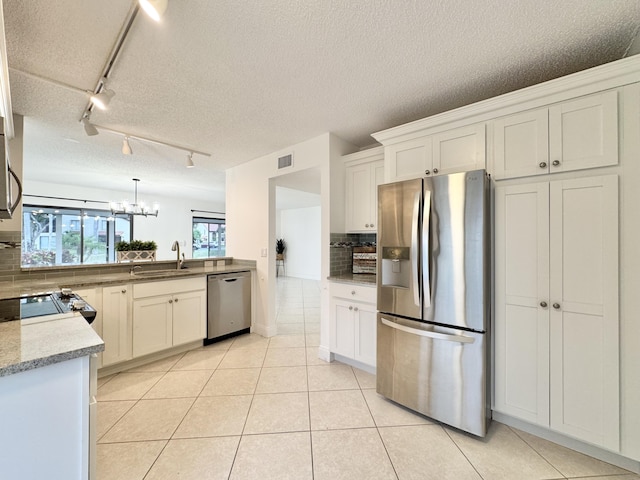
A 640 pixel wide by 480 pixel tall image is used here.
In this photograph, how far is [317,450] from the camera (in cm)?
159

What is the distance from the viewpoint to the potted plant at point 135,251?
302 centimetres

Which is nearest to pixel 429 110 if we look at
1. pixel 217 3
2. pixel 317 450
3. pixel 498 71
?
pixel 498 71

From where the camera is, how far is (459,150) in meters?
1.98

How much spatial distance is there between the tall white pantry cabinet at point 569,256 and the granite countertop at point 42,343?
2.27 meters

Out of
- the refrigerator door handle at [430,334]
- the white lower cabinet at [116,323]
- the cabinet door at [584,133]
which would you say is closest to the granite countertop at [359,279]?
the refrigerator door handle at [430,334]

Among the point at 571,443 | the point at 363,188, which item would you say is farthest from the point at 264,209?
the point at 571,443

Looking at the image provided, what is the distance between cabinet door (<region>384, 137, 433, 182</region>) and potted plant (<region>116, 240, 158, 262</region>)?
2977mm

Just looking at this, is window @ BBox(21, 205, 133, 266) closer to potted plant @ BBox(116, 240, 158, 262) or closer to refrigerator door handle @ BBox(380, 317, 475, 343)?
potted plant @ BBox(116, 240, 158, 262)

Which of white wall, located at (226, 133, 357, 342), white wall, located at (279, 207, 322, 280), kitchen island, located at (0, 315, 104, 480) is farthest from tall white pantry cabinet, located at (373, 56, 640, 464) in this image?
white wall, located at (279, 207, 322, 280)

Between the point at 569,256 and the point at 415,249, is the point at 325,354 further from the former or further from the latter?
the point at 569,256

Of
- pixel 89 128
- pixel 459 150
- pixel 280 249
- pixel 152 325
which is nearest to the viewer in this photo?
pixel 459 150

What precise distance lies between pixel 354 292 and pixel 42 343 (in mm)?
2097

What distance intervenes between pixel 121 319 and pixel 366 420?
94.7 inches

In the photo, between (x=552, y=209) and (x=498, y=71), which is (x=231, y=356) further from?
(x=498, y=71)
